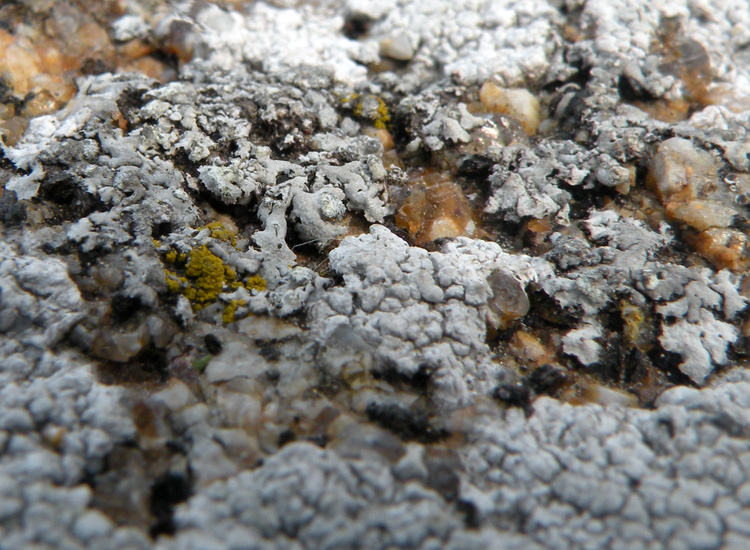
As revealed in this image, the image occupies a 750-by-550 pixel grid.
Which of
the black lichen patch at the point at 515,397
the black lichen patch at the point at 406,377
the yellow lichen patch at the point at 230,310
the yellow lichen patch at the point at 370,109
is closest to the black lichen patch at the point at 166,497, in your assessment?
the yellow lichen patch at the point at 230,310

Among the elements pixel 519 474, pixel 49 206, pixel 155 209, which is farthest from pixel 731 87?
pixel 49 206

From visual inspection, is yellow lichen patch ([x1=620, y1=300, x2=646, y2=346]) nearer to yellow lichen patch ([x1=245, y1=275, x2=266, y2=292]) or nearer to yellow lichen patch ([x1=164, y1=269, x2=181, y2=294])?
yellow lichen patch ([x1=245, y1=275, x2=266, y2=292])

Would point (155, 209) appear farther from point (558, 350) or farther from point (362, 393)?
point (558, 350)

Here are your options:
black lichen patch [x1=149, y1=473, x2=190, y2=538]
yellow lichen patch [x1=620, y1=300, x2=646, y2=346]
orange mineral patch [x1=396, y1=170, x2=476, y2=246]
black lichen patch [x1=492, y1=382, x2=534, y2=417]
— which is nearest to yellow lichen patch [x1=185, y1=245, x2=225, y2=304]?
black lichen patch [x1=149, y1=473, x2=190, y2=538]

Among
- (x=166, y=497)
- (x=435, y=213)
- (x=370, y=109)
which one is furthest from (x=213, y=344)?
(x=370, y=109)

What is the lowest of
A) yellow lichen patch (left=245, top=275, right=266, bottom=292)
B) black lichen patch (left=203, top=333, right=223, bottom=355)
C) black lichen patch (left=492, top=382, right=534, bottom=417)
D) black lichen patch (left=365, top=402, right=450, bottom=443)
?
black lichen patch (left=203, top=333, right=223, bottom=355)

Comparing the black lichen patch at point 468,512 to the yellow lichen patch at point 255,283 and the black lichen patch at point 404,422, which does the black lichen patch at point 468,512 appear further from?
the yellow lichen patch at point 255,283
